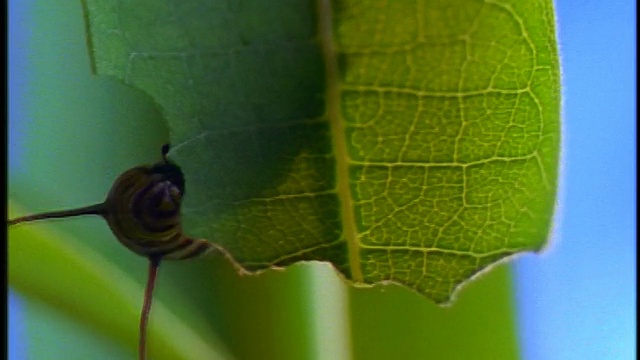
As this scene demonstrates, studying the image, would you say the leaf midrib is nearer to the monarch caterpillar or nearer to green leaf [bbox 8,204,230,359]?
the monarch caterpillar

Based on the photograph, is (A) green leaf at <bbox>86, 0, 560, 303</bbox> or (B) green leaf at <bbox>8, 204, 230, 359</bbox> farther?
(B) green leaf at <bbox>8, 204, 230, 359</bbox>

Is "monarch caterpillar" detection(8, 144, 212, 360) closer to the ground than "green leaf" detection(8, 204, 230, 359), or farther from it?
farther from it

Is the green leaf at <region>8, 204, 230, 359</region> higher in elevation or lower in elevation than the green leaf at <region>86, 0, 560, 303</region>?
lower

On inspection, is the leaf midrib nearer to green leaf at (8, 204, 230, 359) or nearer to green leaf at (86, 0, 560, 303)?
green leaf at (86, 0, 560, 303)

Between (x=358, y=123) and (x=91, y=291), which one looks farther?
(x=91, y=291)

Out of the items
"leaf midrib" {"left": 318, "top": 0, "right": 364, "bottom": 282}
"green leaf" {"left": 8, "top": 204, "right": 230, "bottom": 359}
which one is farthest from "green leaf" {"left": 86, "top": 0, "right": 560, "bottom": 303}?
"green leaf" {"left": 8, "top": 204, "right": 230, "bottom": 359}

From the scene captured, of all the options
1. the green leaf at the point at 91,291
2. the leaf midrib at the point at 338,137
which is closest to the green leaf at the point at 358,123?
the leaf midrib at the point at 338,137

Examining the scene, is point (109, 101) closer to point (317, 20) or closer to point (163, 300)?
point (163, 300)

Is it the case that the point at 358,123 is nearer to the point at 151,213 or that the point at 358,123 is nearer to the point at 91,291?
the point at 151,213

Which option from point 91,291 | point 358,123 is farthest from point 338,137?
point 91,291
